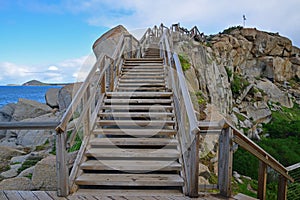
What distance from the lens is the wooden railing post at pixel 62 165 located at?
2.66 meters

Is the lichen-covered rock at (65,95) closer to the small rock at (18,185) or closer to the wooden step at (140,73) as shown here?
the wooden step at (140,73)

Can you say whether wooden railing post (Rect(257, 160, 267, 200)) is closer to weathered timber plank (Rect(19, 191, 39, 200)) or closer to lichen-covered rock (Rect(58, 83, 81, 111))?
weathered timber plank (Rect(19, 191, 39, 200))

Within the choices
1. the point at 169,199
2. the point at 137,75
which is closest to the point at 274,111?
the point at 137,75

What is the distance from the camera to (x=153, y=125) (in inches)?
166

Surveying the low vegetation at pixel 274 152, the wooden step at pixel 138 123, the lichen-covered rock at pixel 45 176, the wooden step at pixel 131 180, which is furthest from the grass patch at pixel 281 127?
the lichen-covered rock at pixel 45 176

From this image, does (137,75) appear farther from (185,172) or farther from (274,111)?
(274,111)

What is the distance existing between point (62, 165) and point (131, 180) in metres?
0.86

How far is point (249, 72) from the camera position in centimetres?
2712

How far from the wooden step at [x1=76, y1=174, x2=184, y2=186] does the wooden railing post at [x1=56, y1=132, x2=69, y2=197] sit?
24 centimetres

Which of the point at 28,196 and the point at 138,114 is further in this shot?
the point at 138,114

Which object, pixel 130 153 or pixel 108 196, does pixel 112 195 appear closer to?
pixel 108 196

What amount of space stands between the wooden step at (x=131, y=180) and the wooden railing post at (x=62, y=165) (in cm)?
24

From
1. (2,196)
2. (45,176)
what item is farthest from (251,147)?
(2,196)

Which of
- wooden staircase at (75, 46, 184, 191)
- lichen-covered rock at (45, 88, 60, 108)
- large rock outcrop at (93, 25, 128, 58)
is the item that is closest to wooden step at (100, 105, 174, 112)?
wooden staircase at (75, 46, 184, 191)
